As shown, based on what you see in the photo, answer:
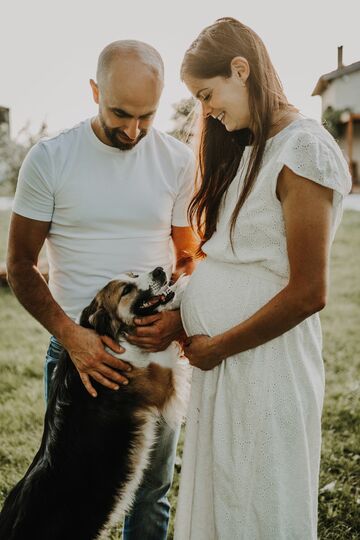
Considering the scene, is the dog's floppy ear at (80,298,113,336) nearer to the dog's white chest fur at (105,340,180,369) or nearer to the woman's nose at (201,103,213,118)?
the dog's white chest fur at (105,340,180,369)

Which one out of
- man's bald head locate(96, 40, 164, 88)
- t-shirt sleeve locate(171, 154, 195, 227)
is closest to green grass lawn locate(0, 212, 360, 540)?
t-shirt sleeve locate(171, 154, 195, 227)

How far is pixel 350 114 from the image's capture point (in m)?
7.67

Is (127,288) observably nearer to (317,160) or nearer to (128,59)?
(128,59)

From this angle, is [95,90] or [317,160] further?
[95,90]

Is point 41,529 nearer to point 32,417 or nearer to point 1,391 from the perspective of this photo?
point 32,417

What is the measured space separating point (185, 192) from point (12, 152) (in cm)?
985


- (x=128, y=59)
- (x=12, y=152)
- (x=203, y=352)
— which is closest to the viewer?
(x=203, y=352)

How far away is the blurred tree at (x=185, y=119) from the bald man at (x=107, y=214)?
0.09 metres

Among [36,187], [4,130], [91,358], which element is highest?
[36,187]

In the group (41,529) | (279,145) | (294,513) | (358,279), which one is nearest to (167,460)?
(41,529)

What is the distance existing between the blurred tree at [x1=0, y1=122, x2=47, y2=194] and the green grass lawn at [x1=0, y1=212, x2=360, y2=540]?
456 centimetres

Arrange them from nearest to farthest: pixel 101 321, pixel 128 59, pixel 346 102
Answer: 1. pixel 128 59
2. pixel 101 321
3. pixel 346 102

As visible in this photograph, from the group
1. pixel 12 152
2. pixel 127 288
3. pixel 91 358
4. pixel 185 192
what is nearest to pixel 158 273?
pixel 127 288

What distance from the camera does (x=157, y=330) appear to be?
2.44 m
